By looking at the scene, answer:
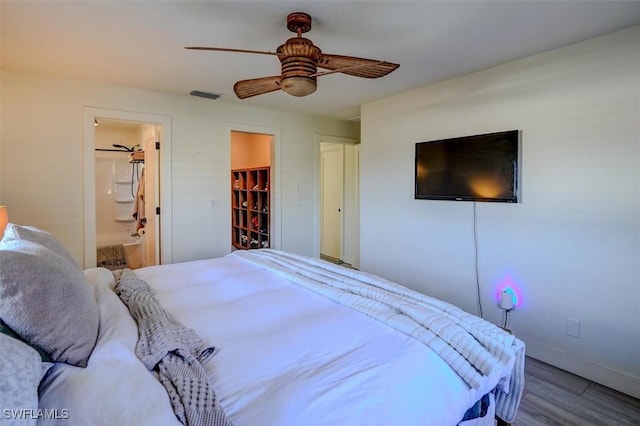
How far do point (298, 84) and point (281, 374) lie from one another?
146 cm

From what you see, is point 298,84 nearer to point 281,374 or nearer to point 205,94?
point 281,374

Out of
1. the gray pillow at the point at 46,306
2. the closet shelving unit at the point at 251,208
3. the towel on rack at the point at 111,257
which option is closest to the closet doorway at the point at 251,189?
the closet shelving unit at the point at 251,208

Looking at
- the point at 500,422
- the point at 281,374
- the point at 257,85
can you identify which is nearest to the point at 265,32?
the point at 257,85

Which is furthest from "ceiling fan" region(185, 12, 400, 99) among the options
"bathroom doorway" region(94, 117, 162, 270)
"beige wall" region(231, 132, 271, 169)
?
"bathroom doorway" region(94, 117, 162, 270)

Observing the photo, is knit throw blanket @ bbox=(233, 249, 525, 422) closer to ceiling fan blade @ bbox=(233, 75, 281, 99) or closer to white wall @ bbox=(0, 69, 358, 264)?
ceiling fan blade @ bbox=(233, 75, 281, 99)

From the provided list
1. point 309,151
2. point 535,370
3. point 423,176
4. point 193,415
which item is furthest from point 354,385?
point 309,151

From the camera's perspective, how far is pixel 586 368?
94.3 inches

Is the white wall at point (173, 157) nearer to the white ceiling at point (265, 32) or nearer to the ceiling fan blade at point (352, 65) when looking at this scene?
the white ceiling at point (265, 32)

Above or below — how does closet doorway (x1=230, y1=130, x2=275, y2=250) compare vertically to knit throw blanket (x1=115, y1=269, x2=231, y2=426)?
above

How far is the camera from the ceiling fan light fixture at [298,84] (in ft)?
6.00

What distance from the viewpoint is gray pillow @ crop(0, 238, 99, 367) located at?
922mm

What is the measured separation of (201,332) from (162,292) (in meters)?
0.67

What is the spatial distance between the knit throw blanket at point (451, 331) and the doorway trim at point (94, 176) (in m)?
2.42
